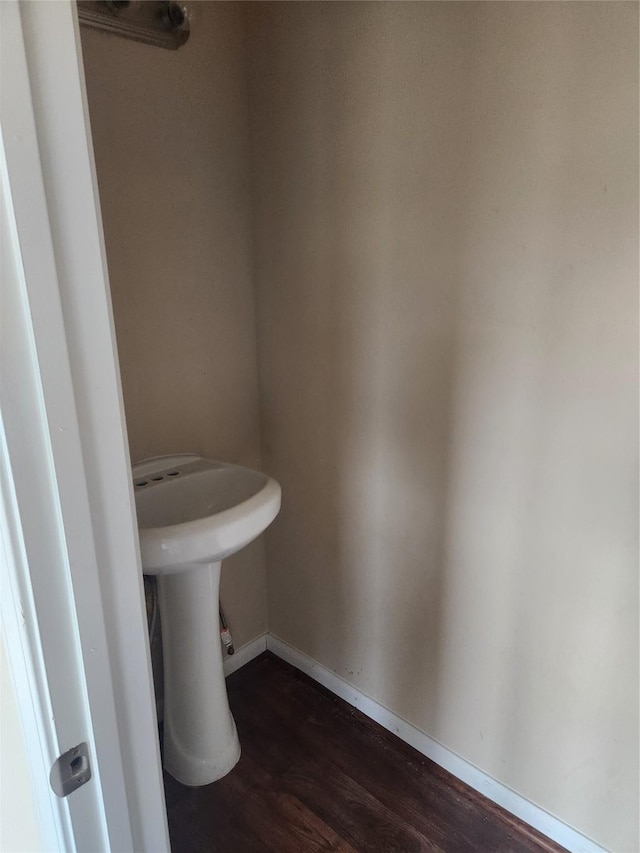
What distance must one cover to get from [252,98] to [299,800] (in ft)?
6.51

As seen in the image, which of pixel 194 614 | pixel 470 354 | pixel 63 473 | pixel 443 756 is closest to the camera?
pixel 63 473

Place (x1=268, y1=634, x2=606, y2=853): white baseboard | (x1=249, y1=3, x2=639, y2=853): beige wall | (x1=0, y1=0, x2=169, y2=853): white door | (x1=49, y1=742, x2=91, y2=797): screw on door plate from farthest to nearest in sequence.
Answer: (x1=268, y1=634, x2=606, y2=853): white baseboard
(x1=249, y1=3, x2=639, y2=853): beige wall
(x1=49, y1=742, x2=91, y2=797): screw on door plate
(x1=0, y1=0, x2=169, y2=853): white door

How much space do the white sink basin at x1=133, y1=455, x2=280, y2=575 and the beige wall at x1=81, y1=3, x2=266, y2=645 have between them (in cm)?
12

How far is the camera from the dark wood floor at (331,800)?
1.45 metres

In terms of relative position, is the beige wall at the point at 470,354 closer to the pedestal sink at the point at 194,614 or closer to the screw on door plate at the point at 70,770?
A: the pedestal sink at the point at 194,614

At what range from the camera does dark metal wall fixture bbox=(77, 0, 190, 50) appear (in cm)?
132

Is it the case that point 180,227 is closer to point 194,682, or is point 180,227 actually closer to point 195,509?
point 195,509

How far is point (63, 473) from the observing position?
0.53m

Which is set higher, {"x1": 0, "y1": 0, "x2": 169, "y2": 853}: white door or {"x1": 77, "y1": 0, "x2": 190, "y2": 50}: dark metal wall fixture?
{"x1": 77, "y1": 0, "x2": 190, "y2": 50}: dark metal wall fixture

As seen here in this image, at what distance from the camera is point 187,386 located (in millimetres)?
1711

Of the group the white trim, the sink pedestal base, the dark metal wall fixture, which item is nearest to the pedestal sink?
the sink pedestal base

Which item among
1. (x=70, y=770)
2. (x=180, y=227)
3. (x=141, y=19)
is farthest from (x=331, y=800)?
(x=141, y=19)

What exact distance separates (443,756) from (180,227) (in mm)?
1683

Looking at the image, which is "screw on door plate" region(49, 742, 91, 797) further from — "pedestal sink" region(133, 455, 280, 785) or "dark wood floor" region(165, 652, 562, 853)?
"dark wood floor" region(165, 652, 562, 853)
